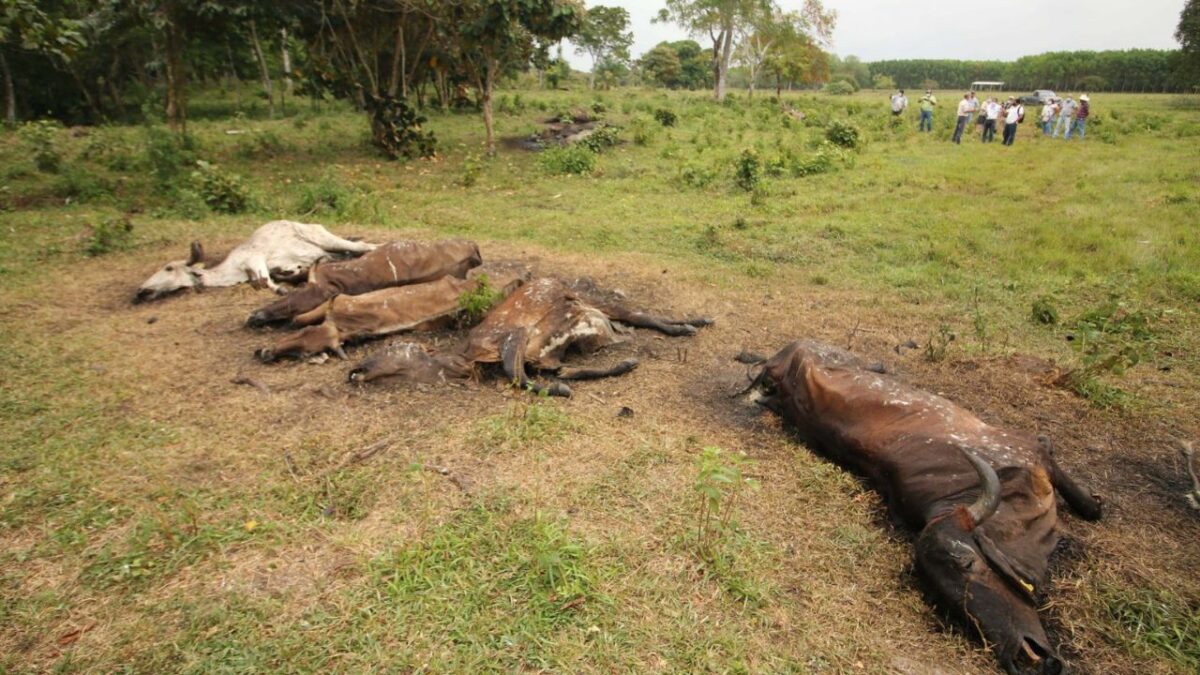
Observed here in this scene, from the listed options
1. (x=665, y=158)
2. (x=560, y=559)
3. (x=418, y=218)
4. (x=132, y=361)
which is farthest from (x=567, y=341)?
(x=665, y=158)

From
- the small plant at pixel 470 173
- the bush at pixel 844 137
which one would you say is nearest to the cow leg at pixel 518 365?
the small plant at pixel 470 173

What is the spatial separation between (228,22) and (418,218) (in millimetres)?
6082

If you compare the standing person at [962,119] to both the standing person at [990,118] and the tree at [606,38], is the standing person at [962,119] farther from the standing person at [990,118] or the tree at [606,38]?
the tree at [606,38]

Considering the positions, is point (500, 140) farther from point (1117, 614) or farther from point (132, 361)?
point (1117, 614)

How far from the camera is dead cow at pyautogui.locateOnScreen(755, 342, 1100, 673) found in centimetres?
271

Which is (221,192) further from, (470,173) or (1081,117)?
(1081,117)

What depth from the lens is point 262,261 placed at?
6.71m

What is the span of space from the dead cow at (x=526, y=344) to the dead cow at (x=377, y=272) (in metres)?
1.27

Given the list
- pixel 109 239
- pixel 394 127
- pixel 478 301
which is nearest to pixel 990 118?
pixel 394 127

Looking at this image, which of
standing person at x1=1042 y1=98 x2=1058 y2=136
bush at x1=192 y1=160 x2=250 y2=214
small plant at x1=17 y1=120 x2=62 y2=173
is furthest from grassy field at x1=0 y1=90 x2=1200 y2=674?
standing person at x1=1042 y1=98 x2=1058 y2=136

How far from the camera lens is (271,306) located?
223 inches

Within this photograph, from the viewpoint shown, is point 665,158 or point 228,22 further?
point 665,158

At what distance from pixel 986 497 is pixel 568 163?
459 inches

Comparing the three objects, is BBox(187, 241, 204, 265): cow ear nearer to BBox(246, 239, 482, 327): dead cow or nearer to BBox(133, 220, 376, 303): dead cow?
BBox(133, 220, 376, 303): dead cow
